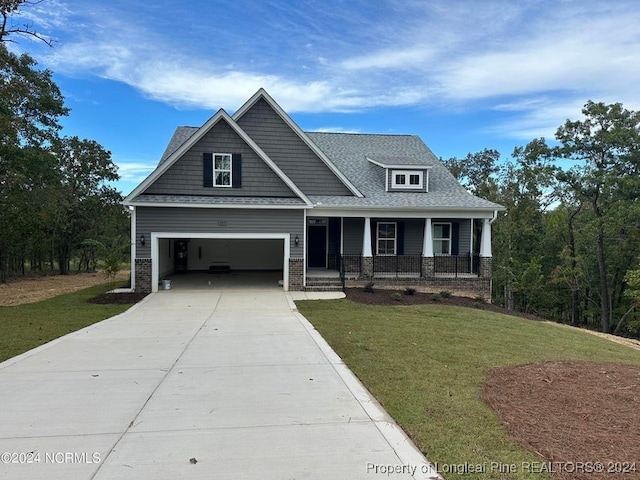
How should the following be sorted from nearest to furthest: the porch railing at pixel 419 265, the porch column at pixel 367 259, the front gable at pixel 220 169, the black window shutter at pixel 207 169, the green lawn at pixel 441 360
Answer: the green lawn at pixel 441 360, the front gable at pixel 220 169, the black window shutter at pixel 207 169, the porch column at pixel 367 259, the porch railing at pixel 419 265

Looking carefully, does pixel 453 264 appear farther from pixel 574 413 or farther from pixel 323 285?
pixel 574 413

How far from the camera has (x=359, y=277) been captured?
621 inches

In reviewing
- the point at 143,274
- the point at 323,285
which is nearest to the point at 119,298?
the point at 143,274

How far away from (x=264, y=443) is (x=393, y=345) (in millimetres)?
3992

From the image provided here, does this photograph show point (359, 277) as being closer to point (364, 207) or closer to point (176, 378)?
point (364, 207)

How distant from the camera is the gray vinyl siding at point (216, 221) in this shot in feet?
46.3

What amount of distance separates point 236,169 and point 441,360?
10795mm

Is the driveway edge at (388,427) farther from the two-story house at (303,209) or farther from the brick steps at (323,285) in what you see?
the two-story house at (303,209)

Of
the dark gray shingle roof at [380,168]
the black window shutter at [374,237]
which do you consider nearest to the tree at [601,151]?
the dark gray shingle roof at [380,168]

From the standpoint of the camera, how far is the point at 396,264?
54.1 feet

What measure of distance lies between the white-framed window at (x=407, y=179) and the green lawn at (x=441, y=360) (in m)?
7.07

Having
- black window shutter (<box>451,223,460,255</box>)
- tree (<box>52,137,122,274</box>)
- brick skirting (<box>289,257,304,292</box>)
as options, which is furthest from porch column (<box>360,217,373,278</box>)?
tree (<box>52,137,122,274</box>)

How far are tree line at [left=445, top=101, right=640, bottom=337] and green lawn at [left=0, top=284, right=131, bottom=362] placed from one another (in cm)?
1998

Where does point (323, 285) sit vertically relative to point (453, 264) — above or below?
below
